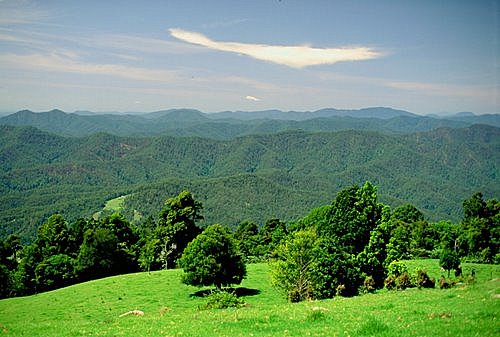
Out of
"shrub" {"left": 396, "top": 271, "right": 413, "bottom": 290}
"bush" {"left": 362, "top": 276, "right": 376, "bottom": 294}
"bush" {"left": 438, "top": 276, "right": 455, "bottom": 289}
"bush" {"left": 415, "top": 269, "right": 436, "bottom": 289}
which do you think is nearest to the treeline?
"bush" {"left": 362, "top": 276, "right": 376, "bottom": 294}

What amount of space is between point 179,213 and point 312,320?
135 feet

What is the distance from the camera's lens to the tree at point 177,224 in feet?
185

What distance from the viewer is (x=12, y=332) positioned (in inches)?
800

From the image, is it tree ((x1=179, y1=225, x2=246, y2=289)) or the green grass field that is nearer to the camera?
the green grass field

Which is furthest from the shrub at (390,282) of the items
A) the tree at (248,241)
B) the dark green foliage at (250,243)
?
the tree at (248,241)

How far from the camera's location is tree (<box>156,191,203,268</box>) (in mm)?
56406

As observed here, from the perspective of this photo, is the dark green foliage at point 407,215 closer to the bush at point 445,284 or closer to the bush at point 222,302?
the bush at point 445,284

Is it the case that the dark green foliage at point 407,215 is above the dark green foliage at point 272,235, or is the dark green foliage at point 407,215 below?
above

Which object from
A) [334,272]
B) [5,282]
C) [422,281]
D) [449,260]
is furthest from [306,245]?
[5,282]

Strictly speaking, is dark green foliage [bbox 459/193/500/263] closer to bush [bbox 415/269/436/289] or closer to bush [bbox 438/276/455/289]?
bush [bbox 415/269/436/289]

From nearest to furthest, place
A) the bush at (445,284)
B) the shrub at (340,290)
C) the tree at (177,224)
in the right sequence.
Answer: the bush at (445,284) → the shrub at (340,290) → the tree at (177,224)

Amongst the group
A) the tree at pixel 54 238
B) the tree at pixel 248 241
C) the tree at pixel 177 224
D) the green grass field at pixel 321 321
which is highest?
the green grass field at pixel 321 321

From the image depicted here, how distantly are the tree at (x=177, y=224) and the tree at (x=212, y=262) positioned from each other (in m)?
16.1

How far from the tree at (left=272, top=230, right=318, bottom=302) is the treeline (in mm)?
80
